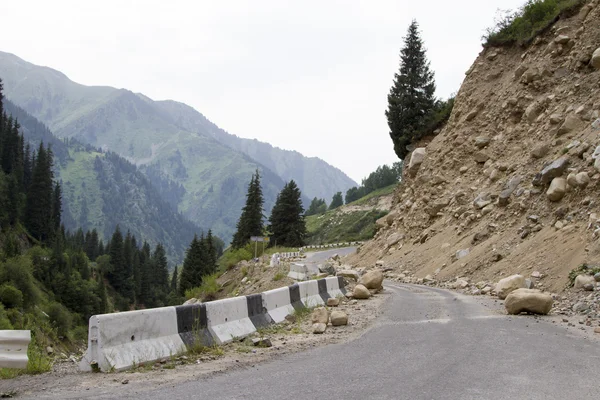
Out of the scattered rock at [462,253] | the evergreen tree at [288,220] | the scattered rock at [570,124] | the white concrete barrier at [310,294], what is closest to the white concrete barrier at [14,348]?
the white concrete barrier at [310,294]

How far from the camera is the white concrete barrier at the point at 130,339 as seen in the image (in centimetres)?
566

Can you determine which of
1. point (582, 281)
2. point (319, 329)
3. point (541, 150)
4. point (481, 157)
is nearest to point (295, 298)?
point (319, 329)

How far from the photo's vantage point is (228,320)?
309 inches

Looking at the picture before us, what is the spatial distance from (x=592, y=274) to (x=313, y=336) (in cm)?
717

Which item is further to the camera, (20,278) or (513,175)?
(20,278)

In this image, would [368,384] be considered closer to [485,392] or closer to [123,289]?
[485,392]

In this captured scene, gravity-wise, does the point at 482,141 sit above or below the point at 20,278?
above

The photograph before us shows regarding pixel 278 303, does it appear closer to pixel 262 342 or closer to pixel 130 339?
pixel 262 342

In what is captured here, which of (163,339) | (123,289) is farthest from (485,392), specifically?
(123,289)

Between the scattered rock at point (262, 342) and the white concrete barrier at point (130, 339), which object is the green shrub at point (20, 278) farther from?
the white concrete barrier at point (130, 339)

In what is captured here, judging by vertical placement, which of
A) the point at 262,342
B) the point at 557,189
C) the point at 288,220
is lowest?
the point at 262,342

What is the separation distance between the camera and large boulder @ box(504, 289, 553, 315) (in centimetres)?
999

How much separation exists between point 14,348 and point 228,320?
2.99 meters

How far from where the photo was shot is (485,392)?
4.72 metres
